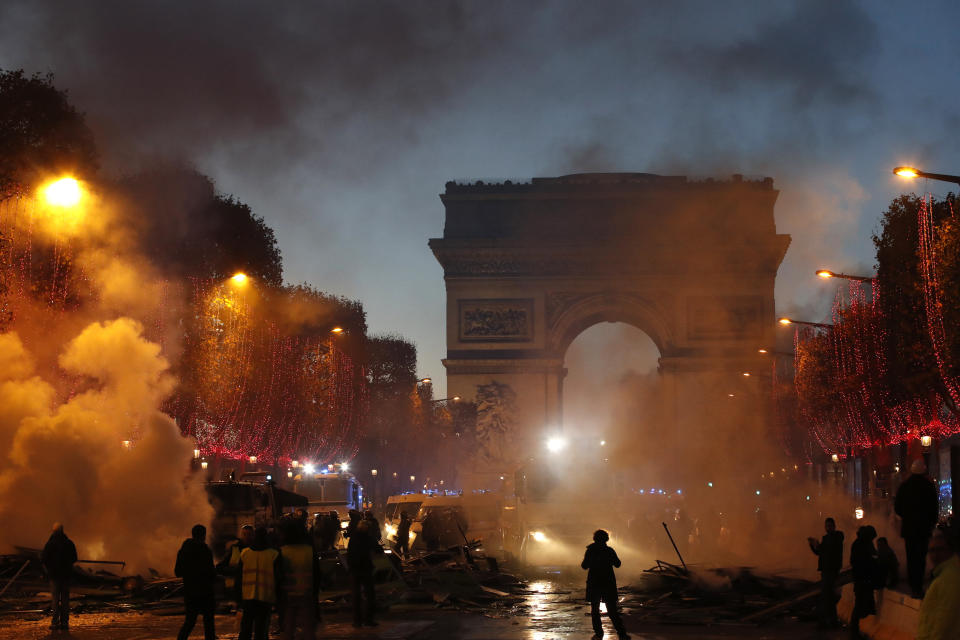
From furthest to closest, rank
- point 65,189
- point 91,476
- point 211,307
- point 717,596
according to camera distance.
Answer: point 211,307 → point 91,476 → point 65,189 → point 717,596

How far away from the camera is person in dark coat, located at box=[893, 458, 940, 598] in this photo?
1482 centimetres

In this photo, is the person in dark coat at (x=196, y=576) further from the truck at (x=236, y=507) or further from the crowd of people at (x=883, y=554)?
the truck at (x=236, y=507)

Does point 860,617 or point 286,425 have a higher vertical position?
point 286,425

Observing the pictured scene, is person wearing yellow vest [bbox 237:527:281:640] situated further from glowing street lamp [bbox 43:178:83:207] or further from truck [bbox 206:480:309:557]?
truck [bbox 206:480:309:557]

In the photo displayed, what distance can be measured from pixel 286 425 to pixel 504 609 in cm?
3363

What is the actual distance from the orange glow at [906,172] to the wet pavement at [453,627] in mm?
7217

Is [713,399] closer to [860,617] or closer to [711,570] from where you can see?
[711,570]

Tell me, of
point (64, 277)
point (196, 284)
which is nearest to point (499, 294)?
point (196, 284)

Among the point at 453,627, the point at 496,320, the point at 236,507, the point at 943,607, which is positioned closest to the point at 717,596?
the point at 453,627

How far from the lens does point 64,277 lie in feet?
92.3

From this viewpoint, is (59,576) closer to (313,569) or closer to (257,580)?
(313,569)

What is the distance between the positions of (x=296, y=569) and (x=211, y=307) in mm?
29449

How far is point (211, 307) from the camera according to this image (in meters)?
41.9

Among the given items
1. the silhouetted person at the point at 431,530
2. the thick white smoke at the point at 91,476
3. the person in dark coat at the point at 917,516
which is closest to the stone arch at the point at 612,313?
the silhouetted person at the point at 431,530
